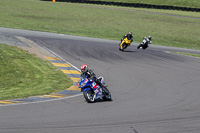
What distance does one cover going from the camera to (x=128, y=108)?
13.0 meters

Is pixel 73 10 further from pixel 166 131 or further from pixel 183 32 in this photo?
pixel 166 131

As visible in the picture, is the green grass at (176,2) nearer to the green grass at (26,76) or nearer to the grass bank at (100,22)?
the grass bank at (100,22)

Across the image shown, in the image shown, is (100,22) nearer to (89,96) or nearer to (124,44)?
(124,44)

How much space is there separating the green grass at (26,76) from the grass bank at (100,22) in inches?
810

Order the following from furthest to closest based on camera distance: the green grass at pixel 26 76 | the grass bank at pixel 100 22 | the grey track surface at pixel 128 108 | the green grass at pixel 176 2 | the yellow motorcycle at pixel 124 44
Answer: the green grass at pixel 176 2 → the grass bank at pixel 100 22 → the yellow motorcycle at pixel 124 44 → the green grass at pixel 26 76 → the grey track surface at pixel 128 108

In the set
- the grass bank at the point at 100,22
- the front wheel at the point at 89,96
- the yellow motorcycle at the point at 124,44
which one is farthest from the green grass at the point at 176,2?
the front wheel at the point at 89,96

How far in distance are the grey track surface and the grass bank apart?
20566mm

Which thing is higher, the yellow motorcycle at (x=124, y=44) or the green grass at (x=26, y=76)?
the yellow motorcycle at (x=124, y=44)

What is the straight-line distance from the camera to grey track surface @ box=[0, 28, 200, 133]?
33.9 ft

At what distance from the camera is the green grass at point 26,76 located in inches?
617

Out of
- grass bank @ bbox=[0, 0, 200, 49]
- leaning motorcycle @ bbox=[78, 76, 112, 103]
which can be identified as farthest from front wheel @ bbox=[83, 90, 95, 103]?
grass bank @ bbox=[0, 0, 200, 49]

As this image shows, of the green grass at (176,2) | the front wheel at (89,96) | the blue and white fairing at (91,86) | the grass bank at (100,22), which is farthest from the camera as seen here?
the green grass at (176,2)

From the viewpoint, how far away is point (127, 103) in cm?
1385

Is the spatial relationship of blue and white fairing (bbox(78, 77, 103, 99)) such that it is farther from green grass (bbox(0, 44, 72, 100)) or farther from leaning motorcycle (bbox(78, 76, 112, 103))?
green grass (bbox(0, 44, 72, 100))
